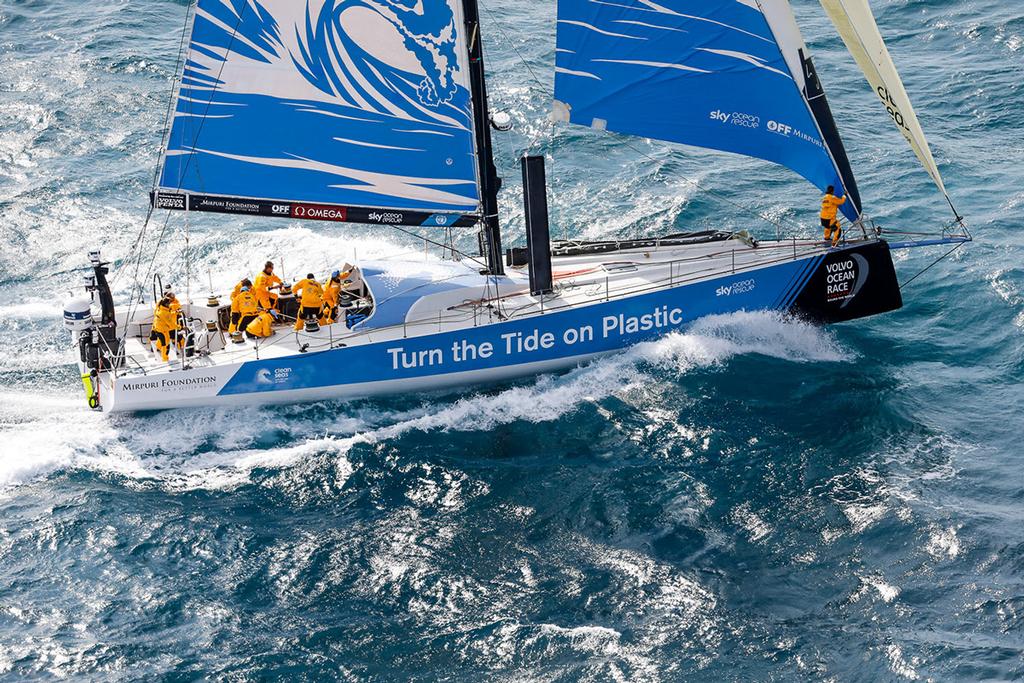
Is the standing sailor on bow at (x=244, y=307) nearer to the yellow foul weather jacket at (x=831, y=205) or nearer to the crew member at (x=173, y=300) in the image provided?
the crew member at (x=173, y=300)

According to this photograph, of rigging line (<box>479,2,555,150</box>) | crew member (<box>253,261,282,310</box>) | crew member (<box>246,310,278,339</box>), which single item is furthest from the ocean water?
rigging line (<box>479,2,555,150</box>)

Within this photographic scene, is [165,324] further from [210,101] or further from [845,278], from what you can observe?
[845,278]

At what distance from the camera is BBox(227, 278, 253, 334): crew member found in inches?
892

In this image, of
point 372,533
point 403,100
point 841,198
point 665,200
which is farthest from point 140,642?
point 665,200

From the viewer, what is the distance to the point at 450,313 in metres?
23.0

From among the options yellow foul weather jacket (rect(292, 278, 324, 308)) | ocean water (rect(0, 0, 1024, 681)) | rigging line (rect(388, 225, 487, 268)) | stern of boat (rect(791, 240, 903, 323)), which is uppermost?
rigging line (rect(388, 225, 487, 268))

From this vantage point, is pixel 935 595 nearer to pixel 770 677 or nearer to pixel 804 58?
pixel 770 677

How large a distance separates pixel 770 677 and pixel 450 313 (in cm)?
961

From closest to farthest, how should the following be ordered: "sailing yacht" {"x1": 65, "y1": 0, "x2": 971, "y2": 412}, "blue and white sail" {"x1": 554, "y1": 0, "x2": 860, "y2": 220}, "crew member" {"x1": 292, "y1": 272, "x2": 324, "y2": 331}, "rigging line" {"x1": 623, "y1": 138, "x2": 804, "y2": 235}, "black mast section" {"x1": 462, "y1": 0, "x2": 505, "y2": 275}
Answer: "sailing yacht" {"x1": 65, "y1": 0, "x2": 971, "y2": 412}
"black mast section" {"x1": 462, "y1": 0, "x2": 505, "y2": 275}
"blue and white sail" {"x1": 554, "y1": 0, "x2": 860, "y2": 220}
"crew member" {"x1": 292, "y1": 272, "x2": 324, "y2": 331}
"rigging line" {"x1": 623, "y1": 138, "x2": 804, "y2": 235}

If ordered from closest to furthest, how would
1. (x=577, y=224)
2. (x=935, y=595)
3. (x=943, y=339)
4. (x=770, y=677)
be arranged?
(x=770, y=677) < (x=935, y=595) < (x=943, y=339) < (x=577, y=224)

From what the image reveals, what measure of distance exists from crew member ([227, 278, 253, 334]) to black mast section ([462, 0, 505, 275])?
14.7ft

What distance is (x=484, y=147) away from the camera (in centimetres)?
2266

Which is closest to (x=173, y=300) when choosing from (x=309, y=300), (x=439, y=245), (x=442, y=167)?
(x=309, y=300)

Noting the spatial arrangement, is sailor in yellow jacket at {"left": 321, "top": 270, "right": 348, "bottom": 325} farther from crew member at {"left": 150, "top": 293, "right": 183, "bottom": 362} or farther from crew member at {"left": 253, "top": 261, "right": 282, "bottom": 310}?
crew member at {"left": 150, "top": 293, "right": 183, "bottom": 362}
